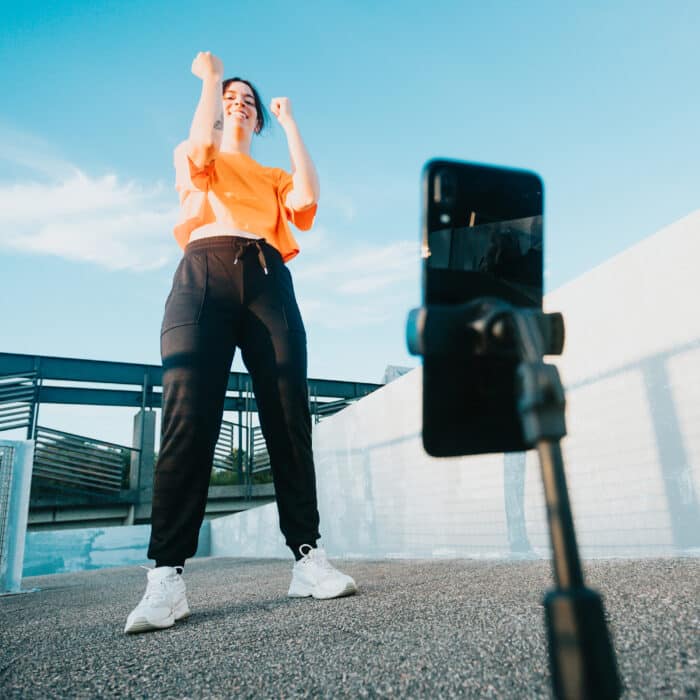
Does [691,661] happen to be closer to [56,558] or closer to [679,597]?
[679,597]

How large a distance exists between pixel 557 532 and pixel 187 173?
1518 millimetres

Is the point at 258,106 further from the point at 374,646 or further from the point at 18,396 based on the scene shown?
the point at 18,396

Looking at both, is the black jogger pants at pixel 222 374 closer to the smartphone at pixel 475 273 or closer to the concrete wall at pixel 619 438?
the concrete wall at pixel 619 438

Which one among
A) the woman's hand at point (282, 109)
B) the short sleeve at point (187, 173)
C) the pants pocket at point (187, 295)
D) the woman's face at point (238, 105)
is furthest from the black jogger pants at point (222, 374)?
the woman's face at point (238, 105)

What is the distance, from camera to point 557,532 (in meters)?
0.39

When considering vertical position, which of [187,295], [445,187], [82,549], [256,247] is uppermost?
[256,247]

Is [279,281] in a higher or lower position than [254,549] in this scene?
higher

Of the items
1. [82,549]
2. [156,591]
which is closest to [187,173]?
[156,591]

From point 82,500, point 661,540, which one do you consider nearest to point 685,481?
point 661,540

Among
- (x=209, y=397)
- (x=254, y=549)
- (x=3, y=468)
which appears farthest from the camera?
(x=254, y=549)

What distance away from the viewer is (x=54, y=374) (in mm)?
8656

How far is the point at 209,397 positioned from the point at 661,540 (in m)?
1.44

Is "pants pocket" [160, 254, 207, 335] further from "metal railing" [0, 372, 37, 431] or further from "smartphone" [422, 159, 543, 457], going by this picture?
"metal railing" [0, 372, 37, 431]

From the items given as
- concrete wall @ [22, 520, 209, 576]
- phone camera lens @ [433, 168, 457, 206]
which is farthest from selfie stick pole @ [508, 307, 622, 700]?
concrete wall @ [22, 520, 209, 576]
